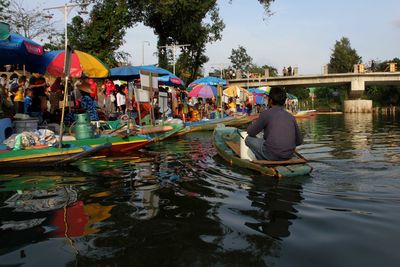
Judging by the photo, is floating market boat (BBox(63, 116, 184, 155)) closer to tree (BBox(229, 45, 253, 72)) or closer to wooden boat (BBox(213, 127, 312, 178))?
wooden boat (BBox(213, 127, 312, 178))

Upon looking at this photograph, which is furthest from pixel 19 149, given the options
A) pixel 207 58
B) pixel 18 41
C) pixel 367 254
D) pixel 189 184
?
pixel 207 58

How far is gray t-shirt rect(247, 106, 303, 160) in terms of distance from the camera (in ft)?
21.7

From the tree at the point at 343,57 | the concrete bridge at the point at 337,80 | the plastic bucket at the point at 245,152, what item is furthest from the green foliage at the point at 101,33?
the tree at the point at 343,57

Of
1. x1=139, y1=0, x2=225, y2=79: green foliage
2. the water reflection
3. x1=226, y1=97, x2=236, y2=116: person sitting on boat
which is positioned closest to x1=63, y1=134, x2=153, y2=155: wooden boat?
the water reflection

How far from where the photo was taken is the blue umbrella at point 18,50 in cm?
876

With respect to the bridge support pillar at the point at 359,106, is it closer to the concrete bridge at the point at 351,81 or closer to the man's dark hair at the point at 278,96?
the concrete bridge at the point at 351,81

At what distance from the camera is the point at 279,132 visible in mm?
6629

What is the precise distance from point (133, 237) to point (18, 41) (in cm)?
666

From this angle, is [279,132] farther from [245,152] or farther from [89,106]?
[89,106]

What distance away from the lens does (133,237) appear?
3.99 meters

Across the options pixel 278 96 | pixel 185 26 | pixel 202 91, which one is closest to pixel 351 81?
pixel 185 26

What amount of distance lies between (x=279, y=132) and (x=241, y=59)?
320 feet

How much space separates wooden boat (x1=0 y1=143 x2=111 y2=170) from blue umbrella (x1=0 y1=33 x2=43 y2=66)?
7.73 feet

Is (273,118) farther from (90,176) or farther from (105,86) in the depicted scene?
(105,86)
